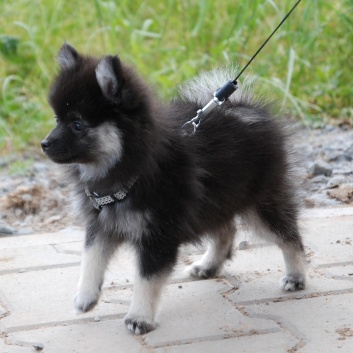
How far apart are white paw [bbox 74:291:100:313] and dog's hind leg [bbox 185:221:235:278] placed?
0.74m

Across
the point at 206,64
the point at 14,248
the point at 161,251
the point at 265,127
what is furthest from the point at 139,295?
the point at 206,64

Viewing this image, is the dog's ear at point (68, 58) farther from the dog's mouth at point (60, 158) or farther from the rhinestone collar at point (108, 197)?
the rhinestone collar at point (108, 197)

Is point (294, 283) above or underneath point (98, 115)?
underneath

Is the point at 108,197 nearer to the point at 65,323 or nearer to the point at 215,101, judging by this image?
the point at 65,323

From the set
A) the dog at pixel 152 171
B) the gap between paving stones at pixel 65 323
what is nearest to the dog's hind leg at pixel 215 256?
the dog at pixel 152 171

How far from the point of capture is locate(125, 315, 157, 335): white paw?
3738 millimetres

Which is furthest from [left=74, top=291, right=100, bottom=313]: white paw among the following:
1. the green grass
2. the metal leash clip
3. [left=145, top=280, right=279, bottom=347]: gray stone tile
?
the green grass

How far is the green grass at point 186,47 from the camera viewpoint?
751 cm

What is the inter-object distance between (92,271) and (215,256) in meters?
0.78

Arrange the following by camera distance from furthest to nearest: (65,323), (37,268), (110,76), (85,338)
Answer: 1. (37,268)
2. (65,323)
3. (85,338)
4. (110,76)

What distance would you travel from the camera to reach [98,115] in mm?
3639

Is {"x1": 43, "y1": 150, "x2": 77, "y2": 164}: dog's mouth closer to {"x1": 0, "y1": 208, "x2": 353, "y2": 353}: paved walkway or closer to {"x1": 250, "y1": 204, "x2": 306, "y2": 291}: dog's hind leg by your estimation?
{"x1": 0, "y1": 208, "x2": 353, "y2": 353}: paved walkway

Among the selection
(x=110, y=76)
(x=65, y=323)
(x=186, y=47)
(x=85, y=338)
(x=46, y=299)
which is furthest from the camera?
(x=186, y=47)

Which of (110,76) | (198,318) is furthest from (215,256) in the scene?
(110,76)
